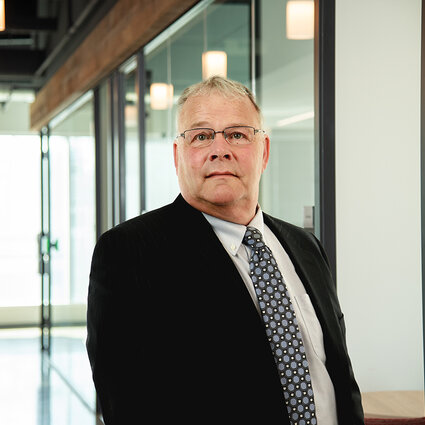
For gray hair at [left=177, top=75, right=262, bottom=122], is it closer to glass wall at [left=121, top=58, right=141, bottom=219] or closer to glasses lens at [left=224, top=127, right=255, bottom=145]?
glasses lens at [left=224, top=127, right=255, bottom=145]

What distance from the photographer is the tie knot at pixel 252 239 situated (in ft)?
5.87

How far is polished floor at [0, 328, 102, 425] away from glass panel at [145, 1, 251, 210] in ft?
8.36

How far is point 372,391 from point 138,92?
296cm

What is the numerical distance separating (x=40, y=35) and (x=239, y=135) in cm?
751

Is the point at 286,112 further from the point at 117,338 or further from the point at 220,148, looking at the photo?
the point at 117,338

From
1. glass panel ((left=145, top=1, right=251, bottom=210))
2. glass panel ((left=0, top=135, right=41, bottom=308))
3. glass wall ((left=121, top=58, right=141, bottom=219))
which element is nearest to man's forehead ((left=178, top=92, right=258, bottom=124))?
glass panel ((left=145, top=1, right=251, bottom=210))

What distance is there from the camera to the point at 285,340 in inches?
67.4

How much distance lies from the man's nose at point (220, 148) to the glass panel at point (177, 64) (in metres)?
1.72

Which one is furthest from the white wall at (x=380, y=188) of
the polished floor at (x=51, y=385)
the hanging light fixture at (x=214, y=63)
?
the polished floor at (x=51, y=385)

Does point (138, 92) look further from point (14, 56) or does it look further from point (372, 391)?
point (14, 56)

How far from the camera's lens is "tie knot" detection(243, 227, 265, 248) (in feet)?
5.87

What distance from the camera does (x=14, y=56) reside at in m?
9.48

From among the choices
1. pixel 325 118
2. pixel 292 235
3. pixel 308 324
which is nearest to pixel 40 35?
pixel 325 118

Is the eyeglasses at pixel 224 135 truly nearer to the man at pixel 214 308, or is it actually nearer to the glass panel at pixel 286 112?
the man at pixel 214 308
